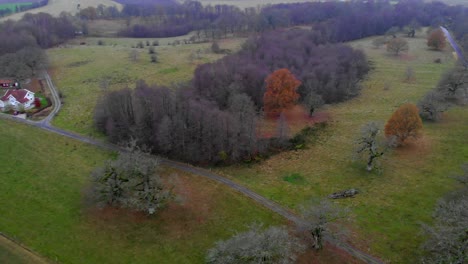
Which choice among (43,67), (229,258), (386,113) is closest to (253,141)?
(229,258)

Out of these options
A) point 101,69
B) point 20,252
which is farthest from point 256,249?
point 101,69

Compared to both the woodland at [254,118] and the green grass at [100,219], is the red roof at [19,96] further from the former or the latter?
the green grass at [100,219]

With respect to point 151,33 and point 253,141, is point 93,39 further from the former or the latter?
point 253,141

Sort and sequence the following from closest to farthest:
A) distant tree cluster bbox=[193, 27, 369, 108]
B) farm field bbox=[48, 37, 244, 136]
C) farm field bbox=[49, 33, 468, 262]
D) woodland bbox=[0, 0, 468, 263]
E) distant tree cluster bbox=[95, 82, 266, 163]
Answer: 1. woodland bbox=[0, 0, 468, 263]
2. farm field bbox=[49, 33, 468, 262]
3. distant tree cluster bbox=[95, 82, 266, 163]
4. farm field bbox=[48, 37, 244, 136]
5. distant tree cluster bbox=[193, 27, 369, 108]

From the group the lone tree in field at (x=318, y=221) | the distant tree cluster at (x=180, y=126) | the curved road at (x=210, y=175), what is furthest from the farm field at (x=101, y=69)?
the lone tree in field at (x=318, y=221)

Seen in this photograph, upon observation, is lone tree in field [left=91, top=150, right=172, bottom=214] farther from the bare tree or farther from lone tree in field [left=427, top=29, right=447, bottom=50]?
lone tree in field [left=427, top=29, right=447, bottom=50]

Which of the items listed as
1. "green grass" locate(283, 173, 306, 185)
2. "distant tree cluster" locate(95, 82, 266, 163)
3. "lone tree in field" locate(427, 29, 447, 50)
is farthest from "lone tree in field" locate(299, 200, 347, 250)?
"lone tree in field" locate(427, 29, 447, 50)
